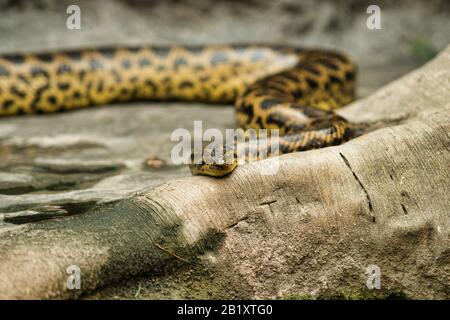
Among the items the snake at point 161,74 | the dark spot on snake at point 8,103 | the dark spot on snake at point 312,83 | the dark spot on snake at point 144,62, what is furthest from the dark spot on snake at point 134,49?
the dark spot on snake at point 312,83

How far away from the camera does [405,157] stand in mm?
3906

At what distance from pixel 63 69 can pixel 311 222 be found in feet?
16.6

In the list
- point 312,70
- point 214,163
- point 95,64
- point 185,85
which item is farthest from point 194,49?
point 214,163

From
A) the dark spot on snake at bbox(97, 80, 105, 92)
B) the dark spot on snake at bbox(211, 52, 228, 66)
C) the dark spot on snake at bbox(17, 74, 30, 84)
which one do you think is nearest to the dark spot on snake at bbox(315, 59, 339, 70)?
the dark spot on snake at bbox(211, 52, 228, 66)

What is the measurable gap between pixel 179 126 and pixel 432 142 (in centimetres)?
306

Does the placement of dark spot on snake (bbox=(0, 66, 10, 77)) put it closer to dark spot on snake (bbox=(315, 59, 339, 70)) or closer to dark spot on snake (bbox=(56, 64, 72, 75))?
dark spot on snake (bbox=(56, 64, 72, 75))

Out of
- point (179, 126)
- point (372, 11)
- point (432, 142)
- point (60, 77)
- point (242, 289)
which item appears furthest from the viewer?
point (372, 11)

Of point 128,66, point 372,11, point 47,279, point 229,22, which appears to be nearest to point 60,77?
point 128,66

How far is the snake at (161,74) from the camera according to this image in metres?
7.35

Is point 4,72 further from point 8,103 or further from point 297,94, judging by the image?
point 297,94

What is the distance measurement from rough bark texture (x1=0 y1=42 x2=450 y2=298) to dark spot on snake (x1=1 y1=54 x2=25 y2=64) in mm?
4449

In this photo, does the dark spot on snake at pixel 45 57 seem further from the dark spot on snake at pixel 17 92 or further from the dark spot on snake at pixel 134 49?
the dark spot on snake at pixel 134 49

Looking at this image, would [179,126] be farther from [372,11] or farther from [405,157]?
[372,11]

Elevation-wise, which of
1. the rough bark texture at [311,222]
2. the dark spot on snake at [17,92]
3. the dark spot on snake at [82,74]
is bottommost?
the rough bark texture at [311,222]
